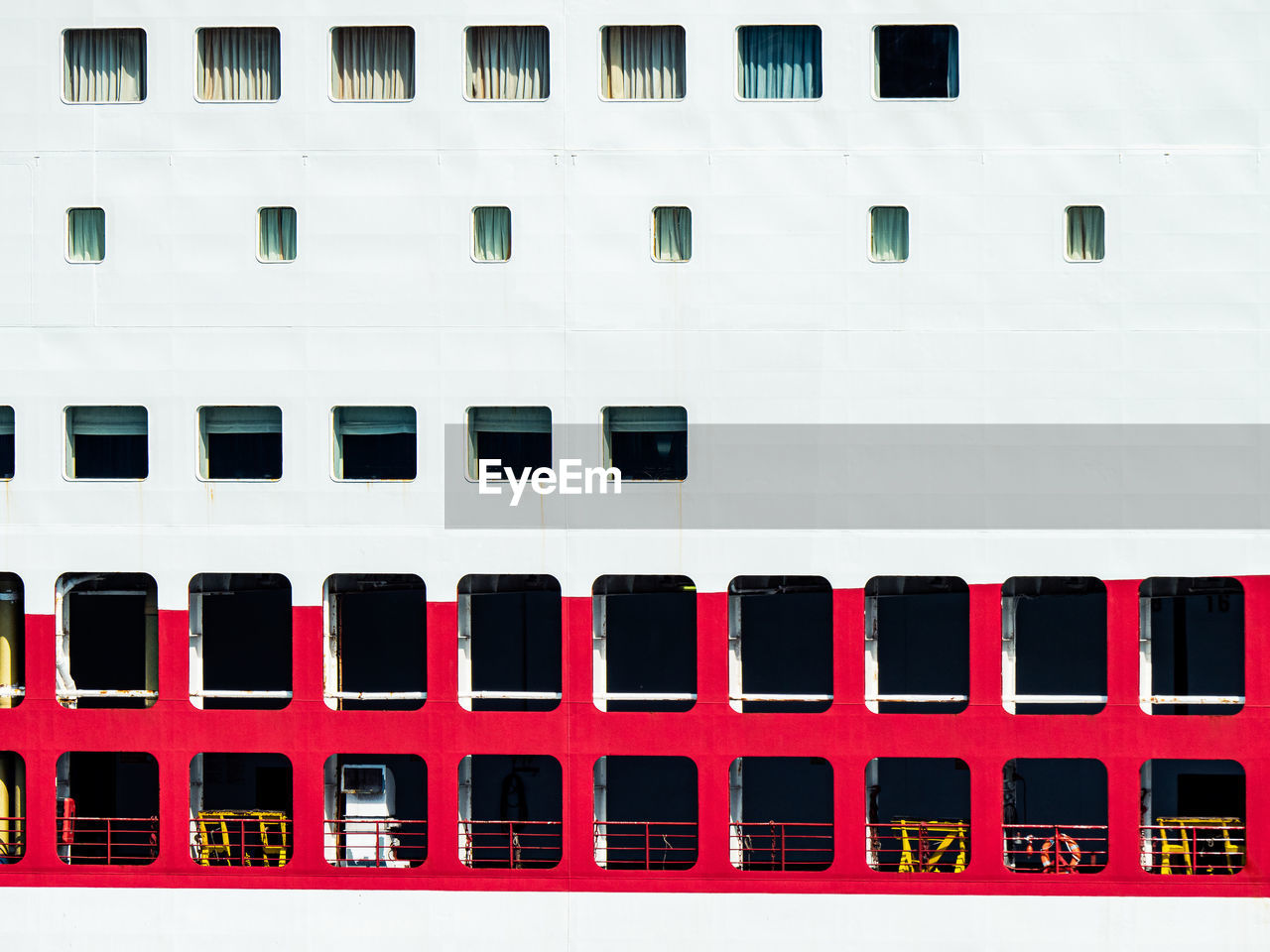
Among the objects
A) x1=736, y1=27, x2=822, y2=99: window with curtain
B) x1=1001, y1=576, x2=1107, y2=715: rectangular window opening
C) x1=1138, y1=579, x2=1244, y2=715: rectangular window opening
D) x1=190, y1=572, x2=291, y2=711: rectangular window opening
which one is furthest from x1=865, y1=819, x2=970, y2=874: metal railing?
x1=190, y1=572, x2=291, y2=711: rectangular window opening

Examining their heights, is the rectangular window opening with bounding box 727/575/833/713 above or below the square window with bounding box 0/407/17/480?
below

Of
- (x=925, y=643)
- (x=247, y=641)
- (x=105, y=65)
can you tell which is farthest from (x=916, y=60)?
(x=247, y=641)

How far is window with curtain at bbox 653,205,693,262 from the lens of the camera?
1055 cm

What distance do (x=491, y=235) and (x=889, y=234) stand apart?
360 cm

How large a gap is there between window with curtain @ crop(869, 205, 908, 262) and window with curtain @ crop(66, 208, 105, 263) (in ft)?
23.3

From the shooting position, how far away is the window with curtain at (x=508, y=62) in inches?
421

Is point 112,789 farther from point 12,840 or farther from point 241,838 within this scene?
point 241,838

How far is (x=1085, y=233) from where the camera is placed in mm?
10438

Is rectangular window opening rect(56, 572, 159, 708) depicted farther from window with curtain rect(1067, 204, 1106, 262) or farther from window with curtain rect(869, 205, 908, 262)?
window with curtain rect(1067, 204, 1106, 262)

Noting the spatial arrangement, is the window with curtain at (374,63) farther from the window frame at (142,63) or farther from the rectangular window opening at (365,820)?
the rectangular window opening at (365,820)

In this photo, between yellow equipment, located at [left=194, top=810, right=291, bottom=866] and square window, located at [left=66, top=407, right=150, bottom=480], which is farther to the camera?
yellow equipment, located at [left=194, top=810, right=291, bottom=866]

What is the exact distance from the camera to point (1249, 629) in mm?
10172

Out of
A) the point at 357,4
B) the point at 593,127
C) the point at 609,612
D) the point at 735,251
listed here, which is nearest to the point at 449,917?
the point at 609,612

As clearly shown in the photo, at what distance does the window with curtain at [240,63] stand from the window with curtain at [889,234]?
565cm
